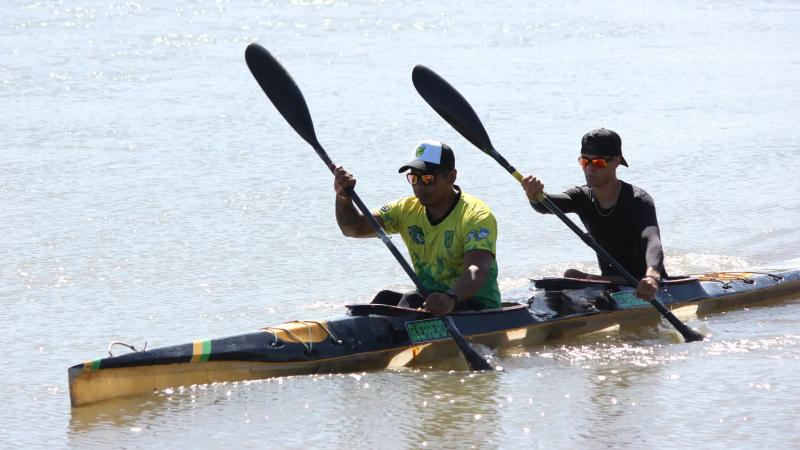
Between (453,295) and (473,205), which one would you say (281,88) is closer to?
(473,205)

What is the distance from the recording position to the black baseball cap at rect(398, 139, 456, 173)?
7.20m

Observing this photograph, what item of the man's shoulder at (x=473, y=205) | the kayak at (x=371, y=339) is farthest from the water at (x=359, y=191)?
the man's shoulder at (x=473, y=205)

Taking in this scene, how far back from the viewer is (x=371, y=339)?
718 centimetres

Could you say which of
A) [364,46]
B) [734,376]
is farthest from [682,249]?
[364,46]

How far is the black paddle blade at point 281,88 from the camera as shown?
8531 mm

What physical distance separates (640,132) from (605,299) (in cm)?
792

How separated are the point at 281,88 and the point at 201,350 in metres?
2.45

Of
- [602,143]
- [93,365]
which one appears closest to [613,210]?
[602,143]

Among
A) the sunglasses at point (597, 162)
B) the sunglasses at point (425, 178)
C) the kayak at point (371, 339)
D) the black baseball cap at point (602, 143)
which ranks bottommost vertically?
the kayak at point (371, 339)

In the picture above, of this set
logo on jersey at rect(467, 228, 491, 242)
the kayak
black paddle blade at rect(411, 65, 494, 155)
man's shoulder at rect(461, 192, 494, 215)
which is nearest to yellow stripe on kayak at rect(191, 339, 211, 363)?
the kayak

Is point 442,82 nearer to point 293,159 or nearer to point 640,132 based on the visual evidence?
point 293,159

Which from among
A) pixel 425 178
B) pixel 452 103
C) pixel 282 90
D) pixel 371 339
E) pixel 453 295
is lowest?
pixel 371 339

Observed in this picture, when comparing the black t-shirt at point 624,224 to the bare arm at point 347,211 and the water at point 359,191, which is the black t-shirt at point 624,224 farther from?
the bare arm at point 347,211

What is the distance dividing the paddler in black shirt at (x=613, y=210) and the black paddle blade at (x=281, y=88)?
1.51 metres
